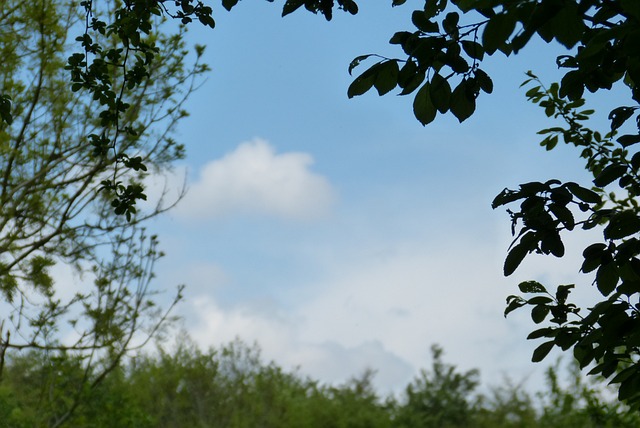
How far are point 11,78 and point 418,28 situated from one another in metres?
5.11

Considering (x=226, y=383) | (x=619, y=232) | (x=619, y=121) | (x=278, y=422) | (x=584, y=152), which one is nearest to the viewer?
(x=619, y=232)

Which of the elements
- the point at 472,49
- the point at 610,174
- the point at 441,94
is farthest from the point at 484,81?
the point at 610,174

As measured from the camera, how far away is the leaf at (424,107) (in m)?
2.53

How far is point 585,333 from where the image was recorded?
10.7 ft

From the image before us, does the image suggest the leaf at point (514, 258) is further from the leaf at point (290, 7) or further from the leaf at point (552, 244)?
the leaf at point (290, 7)

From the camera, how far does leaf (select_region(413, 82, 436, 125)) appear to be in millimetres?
2533

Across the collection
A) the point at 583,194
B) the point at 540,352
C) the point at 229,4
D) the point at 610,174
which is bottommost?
the point at 540,352

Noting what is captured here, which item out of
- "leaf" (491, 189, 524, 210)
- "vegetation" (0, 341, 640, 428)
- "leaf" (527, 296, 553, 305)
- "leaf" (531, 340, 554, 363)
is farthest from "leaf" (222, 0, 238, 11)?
"vegetation" (0, 341, 640, 428)

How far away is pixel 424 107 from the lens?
254 centimetres

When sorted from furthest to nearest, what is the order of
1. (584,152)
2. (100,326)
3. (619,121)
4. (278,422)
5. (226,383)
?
(226,383) < (278,422) < (100,326) < (584,152) < (619,121)

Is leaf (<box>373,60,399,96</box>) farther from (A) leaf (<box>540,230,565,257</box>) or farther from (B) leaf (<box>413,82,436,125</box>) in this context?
(A) leaf (<box>540,230,565,257</box>)

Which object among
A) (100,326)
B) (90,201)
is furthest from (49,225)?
(100,326)

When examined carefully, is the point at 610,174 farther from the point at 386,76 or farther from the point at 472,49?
the point at 386,76

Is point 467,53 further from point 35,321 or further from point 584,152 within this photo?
point 35,321
